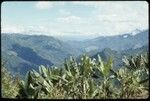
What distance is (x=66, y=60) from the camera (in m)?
9.53

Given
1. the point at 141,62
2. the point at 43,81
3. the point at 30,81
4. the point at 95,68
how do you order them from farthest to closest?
the point at 141,62 → the point at 95,68 → the point at 43,81 → the point at 30,81

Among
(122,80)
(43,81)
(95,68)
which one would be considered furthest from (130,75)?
(43,81)

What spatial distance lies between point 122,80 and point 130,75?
0.27 meters

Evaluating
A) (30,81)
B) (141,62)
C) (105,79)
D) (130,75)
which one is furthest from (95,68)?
(141,62)

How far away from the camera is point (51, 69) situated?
10.0m

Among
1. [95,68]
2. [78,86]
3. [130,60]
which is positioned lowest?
[130,60]

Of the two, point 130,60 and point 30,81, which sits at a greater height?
point 30,81

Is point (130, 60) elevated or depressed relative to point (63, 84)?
depressed

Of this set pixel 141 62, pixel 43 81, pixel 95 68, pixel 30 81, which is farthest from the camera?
pixel 141 62

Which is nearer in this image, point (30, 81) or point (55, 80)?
point (30, 81)

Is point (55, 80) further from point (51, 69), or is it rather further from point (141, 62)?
point (141, 62)

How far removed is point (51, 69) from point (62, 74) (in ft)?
1.23

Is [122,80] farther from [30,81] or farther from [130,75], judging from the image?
[30,81]

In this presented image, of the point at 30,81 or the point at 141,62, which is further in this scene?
the point at 141,62
